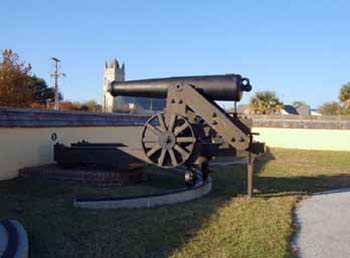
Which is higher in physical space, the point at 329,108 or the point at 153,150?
the point at 329,108

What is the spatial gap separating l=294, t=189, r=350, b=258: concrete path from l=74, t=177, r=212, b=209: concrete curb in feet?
6.24

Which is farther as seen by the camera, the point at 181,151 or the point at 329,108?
the point at 329,108

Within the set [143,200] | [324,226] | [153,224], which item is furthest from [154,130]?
[324,226]

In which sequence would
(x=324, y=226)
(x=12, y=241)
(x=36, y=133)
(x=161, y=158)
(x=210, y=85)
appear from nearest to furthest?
(x=12, y=241), (x=324, y=226), (x=210, y=85), (x=161, y=158), (x=36, y=133)

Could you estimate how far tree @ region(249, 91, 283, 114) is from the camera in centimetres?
5975

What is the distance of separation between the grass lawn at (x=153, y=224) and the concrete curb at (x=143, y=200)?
192 millimetres

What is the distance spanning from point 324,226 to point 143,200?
2.77 m

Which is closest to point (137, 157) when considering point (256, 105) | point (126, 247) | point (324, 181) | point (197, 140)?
point (197, 140)

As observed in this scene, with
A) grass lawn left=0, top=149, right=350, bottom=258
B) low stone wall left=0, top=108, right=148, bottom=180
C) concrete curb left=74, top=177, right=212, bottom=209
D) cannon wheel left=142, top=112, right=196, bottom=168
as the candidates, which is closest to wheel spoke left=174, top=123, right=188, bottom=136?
cannon wheel left=142, top=112, right=196, bottom=168

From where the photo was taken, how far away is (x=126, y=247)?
18.8 feet

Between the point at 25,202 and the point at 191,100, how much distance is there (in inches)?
137

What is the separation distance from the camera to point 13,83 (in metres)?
42.7

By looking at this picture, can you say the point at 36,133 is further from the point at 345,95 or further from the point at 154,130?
the point at 345,95

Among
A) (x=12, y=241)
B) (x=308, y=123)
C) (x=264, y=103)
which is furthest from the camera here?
(x=264, y=103)
